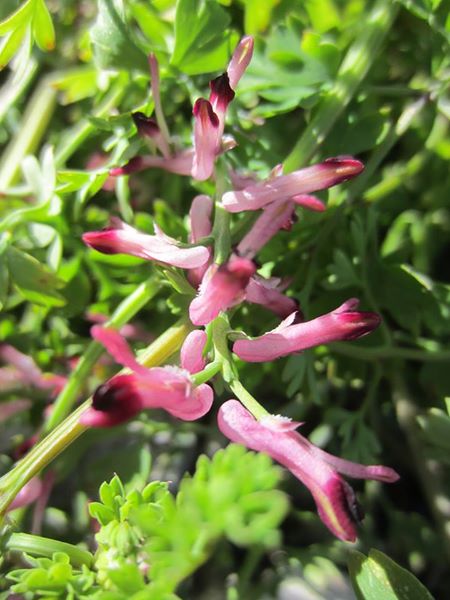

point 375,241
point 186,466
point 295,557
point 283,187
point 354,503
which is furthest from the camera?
point 186,466

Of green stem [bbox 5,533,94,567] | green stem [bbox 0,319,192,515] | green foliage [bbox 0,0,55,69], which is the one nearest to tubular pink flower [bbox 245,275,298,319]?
green stem [bbox 0,319,192,515]

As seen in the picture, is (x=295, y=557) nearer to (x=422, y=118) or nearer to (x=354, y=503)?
(x=354, y=503)

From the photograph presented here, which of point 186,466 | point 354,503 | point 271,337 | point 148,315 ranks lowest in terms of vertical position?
point 186,466

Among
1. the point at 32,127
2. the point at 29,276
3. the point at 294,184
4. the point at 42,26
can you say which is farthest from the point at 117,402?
the point at 32,127

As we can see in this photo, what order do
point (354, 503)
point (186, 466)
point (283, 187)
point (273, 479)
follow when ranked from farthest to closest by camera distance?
point (186, 466)
point (283, 187)
point (354, 503)
point (273, 479)

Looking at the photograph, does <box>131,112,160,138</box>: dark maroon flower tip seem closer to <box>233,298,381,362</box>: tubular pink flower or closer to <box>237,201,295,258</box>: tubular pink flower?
<box>237,201,295,258</box>: tubular pink flower

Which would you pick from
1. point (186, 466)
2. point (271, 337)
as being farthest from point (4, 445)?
point (271, 337)

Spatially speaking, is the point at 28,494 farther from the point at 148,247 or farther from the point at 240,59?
the point at 240,59

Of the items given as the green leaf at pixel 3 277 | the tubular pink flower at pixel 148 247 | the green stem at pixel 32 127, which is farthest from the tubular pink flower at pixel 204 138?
the green stem at pixel 32 127
